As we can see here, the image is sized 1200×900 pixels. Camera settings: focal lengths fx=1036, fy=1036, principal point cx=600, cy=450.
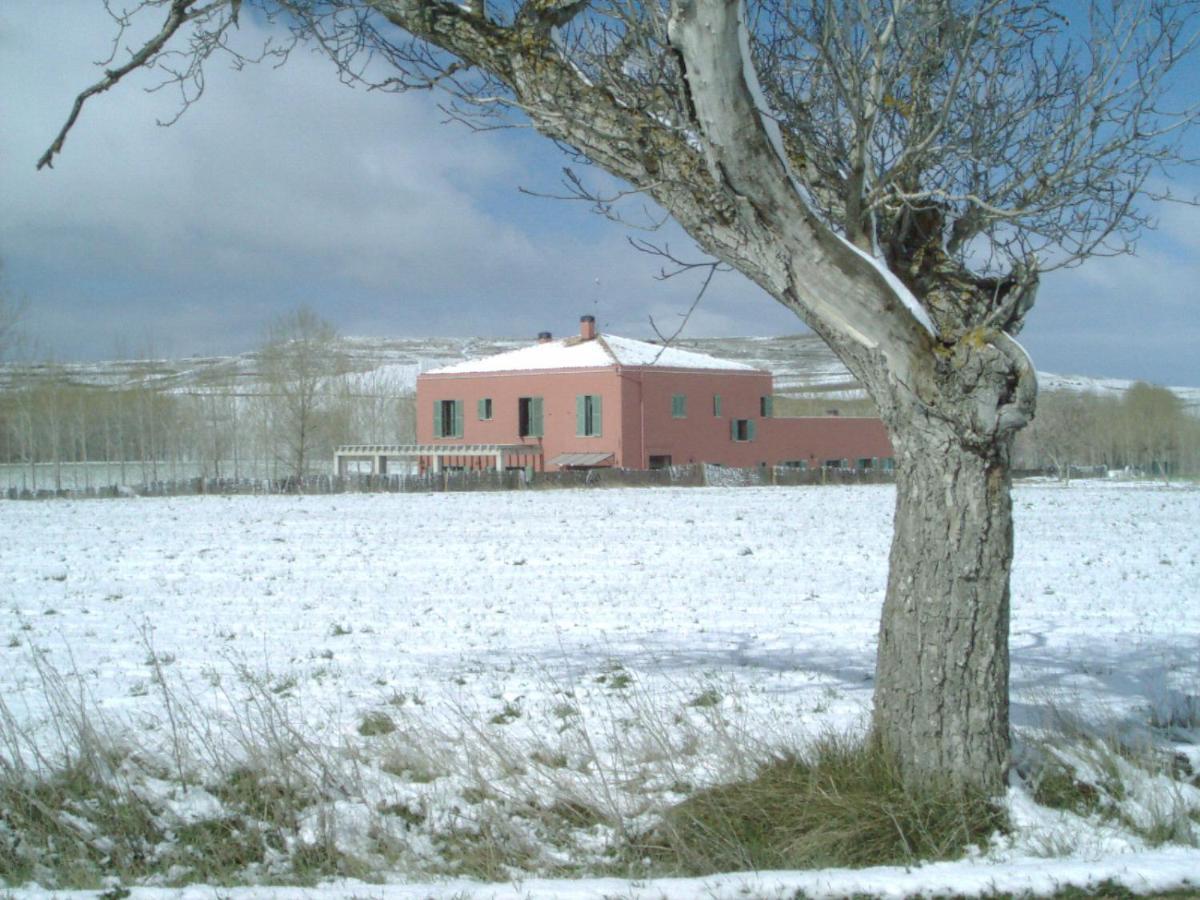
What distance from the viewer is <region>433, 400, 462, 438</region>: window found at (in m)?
49.9

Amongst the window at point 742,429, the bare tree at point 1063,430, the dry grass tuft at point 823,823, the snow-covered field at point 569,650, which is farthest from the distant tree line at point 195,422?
the dry grass tuft at point 823,823

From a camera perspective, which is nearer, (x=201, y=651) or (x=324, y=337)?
(x=201, y=651)

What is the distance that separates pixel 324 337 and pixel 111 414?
20.0 meters

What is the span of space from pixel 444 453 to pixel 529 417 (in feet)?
14.1

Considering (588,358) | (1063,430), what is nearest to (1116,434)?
(1063,430)

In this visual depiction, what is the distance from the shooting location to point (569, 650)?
9445 mm

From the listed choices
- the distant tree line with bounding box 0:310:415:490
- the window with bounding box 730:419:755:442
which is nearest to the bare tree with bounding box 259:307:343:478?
the distant tree line with bounding box 0:310:415:490

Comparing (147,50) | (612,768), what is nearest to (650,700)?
(612,768)

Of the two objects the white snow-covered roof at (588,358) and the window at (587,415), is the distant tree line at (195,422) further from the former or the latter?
the window at (587,415)

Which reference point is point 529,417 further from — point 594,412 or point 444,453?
point 444,453

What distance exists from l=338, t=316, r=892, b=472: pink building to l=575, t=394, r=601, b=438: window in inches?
1.8

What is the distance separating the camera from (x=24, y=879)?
4.81m

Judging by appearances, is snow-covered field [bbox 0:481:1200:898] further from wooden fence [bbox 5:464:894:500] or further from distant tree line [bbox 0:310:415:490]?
distant tree line [bbox 0:310:415:490]

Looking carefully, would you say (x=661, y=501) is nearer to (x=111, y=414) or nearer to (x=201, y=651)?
(x=201, y=651)
